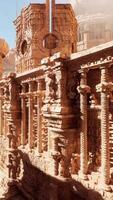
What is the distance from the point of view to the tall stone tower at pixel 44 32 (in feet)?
57.5

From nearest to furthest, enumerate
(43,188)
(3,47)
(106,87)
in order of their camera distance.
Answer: (106,87) < (43,188) < (3,47)

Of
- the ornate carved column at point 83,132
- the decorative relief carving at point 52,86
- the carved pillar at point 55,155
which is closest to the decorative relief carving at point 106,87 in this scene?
the ornate carved column at point 83,132

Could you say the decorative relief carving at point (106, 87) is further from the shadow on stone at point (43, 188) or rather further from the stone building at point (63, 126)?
the shadow on stone at point (43, 188)

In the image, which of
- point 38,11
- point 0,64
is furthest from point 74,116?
point 0,64

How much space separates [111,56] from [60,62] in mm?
1987

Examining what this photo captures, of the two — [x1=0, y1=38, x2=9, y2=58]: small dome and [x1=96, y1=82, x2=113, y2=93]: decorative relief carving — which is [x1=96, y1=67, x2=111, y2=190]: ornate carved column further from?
[x1=0, y1=38, x2=9, y2=58]: small dome

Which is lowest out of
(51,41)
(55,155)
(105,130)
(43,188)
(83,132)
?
(43,188)

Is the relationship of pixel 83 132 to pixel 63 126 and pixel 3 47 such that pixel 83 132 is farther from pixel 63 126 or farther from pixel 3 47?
pixel 3 47

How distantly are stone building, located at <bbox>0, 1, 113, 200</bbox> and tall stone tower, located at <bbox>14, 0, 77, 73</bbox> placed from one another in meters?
4.24

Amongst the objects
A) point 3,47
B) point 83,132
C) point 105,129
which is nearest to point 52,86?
point 83,132

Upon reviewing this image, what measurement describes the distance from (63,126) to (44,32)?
10340 millimetres

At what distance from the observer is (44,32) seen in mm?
17594

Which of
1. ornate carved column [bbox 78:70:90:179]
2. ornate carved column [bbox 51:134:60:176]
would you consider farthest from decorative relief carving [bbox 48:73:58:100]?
ornate carved column [bbox 51:134:60:176]

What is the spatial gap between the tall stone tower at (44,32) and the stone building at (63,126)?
4236 millimetres
